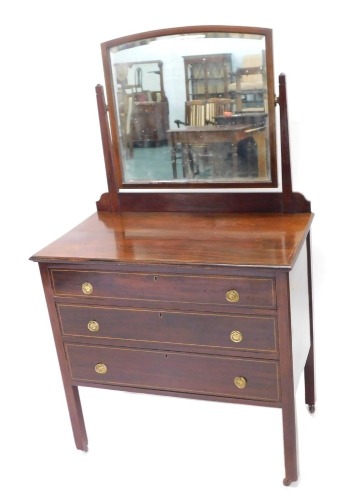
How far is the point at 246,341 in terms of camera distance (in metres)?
2.11

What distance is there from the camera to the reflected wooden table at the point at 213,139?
2395 millimetres

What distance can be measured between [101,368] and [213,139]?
0.96 meters

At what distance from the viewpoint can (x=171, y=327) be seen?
7.18 ft

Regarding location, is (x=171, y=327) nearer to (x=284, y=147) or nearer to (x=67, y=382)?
(x=67, y=382)

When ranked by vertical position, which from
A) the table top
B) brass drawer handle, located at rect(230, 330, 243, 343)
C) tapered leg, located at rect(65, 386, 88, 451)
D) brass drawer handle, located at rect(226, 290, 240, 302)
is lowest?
tapered leg, located at rect(65, 386, 88, 451)

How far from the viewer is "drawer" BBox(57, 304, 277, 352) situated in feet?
6.86

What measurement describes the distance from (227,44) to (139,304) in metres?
0.99

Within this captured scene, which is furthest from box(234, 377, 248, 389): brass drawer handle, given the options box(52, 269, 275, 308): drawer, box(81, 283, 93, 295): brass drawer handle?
box(81, 283, 93, 295): brass drawer handle

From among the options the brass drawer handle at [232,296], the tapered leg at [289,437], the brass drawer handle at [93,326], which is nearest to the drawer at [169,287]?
the brass drawer handle at [232,296]

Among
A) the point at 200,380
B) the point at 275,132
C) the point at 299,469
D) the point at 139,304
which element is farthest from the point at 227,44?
the point at 299,469

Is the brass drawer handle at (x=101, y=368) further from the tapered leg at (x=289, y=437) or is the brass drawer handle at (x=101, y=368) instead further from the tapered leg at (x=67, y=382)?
the tapered leg at (x=289, y=437)

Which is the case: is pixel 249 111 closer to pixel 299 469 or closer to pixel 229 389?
pixel 229 389

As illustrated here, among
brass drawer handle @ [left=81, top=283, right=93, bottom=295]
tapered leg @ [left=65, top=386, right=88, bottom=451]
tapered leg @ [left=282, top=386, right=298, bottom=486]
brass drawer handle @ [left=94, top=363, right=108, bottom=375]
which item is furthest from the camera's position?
tapered leg @ [left=65, top=386, right=88, bottom=451]

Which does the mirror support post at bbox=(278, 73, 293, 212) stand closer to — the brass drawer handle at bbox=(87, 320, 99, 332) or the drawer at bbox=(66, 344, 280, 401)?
the drawer at bbox=(66, 344, 280, 401)
